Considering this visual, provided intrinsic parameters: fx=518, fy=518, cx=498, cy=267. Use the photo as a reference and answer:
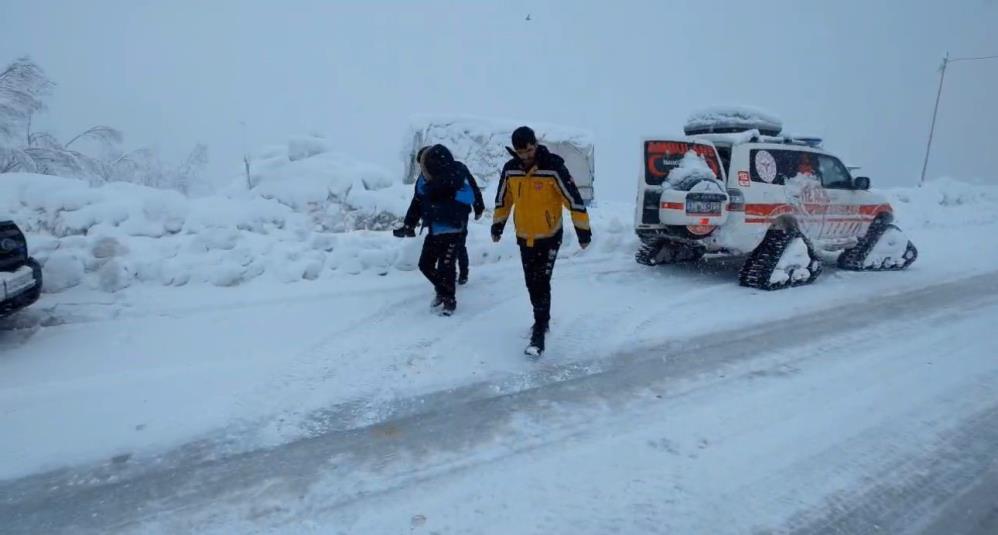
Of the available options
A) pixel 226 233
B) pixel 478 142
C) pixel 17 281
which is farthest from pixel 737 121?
pixel 478 142

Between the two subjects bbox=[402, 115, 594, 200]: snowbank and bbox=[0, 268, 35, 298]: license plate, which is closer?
bbox=[0, 268, 35, 298]: license plate

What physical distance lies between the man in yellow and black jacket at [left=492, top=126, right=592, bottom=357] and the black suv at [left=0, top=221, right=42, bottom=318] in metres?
3.86

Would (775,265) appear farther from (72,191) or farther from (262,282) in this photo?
(72,191)

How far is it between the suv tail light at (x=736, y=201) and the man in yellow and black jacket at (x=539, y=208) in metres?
3.22

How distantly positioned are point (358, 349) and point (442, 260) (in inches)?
49.5

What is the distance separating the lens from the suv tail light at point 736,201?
658cm

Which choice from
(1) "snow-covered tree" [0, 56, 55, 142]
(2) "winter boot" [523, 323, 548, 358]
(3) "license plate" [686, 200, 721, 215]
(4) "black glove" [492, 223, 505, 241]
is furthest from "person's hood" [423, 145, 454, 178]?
(1) "snow-covered tree" [0, 56, 55, 142]

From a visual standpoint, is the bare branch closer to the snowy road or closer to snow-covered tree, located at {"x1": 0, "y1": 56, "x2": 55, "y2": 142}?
snow-covered tree, located at {"x1": 0, "y1": 56, "x2": 55, "y2": 142}

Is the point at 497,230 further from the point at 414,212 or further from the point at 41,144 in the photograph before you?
the point at 41,144

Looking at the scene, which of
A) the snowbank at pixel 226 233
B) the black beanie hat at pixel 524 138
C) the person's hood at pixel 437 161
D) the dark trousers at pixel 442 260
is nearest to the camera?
the black beanie hat at pixel 524 138

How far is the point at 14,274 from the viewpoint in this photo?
4023 mm

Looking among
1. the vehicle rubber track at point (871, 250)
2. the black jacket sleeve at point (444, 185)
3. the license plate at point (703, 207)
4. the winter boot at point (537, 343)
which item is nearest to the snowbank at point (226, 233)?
the license plate at point (703, 207)

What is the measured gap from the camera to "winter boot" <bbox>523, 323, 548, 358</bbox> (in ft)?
13.8

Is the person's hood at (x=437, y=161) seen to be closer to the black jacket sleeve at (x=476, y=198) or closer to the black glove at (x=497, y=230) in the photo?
the black jacket sleeve at (x=476, y=198)
